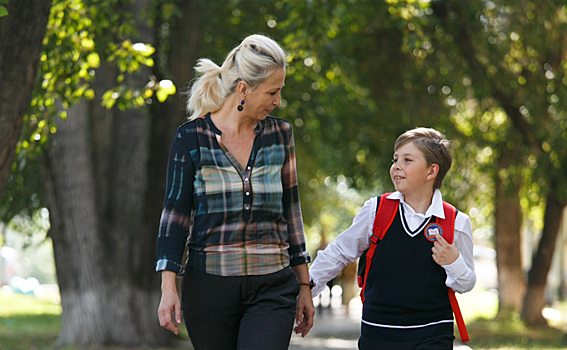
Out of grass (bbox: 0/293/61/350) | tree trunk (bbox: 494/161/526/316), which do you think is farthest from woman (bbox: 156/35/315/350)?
tree trunk (bbox: 494/161/526/316)

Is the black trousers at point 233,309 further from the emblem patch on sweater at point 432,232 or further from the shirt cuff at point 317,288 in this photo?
the emblem patch on sweater at point 432,232

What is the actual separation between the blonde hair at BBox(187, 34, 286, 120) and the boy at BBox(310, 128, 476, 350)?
0.83m

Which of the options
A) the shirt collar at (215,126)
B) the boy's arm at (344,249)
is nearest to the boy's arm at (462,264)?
the boy's arm at (344,249)

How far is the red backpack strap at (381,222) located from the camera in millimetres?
4445

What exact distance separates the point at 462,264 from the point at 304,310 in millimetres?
724

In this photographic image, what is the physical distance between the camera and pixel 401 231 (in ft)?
14.5

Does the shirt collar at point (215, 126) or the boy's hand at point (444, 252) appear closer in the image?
the shirt collar at point (215, 126)

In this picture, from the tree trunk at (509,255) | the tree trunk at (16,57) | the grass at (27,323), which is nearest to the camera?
the tree trunk at (16,57)

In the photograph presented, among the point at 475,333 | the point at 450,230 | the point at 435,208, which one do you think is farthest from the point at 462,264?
the point at 475,333

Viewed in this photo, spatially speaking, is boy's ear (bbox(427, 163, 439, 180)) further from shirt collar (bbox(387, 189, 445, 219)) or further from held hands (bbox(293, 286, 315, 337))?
held hands (bbox(293, 286, 315, 337))

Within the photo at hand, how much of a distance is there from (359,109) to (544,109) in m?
3.31

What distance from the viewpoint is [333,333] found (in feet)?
62.1

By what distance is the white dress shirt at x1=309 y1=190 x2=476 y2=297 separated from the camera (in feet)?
14.5

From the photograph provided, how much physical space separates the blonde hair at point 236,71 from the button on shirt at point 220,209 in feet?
0.38
